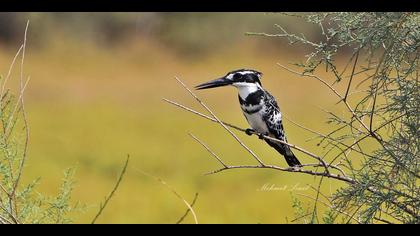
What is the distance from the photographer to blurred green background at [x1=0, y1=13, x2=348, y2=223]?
31.6ft

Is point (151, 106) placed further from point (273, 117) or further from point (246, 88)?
point (246, 88)

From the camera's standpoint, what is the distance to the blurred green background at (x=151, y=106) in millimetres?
9625

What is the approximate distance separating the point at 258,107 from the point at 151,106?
10943 millimetres

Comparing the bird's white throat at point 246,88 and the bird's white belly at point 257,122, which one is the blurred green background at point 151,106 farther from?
the bird's white throat at point 246,88

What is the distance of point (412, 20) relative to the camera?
2309 millimetres

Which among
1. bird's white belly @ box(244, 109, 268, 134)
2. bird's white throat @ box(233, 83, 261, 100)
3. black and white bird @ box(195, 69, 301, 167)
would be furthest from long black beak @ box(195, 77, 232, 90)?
bird's white belly @ box(244, 109, 268, 134)

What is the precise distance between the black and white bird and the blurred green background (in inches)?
131

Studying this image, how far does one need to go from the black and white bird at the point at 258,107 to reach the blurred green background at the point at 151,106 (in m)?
3.33

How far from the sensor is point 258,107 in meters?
3.72

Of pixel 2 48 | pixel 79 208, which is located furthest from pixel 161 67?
pixel 79 208

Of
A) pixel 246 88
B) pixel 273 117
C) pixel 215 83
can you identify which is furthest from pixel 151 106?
pixel 215 83

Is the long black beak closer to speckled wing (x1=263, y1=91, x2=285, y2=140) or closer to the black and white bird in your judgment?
the black and white bird

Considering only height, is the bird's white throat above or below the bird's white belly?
above
